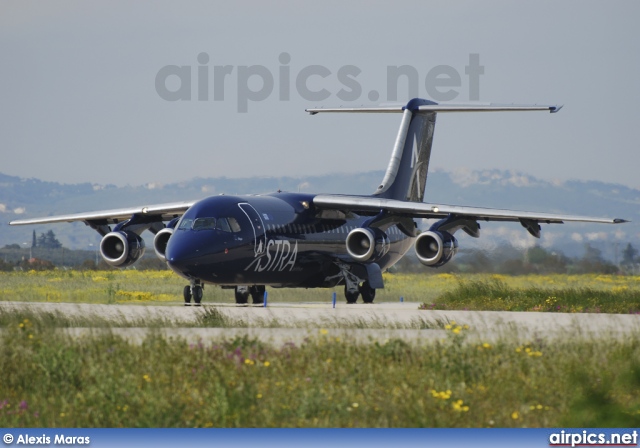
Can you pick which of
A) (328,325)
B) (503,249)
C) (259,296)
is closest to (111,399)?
(328,325)

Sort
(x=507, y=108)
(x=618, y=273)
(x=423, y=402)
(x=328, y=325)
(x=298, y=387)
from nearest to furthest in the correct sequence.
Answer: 1. (x=423, y=402)
2. (x=298, y=387)
3. (x=328, y=325)
4. (x=507, y=108)
5. (x=618, y=273)

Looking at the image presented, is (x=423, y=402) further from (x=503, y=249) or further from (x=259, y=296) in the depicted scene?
(x=503, y=249)

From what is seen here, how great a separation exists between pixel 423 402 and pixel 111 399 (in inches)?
129

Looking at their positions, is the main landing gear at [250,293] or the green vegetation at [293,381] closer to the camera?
the green vegetation at [293,381]

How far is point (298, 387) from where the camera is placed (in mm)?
12961

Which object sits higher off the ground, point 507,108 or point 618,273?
point 507,108

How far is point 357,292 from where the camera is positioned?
114 feet

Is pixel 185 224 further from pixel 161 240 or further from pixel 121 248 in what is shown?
pixel 121 248

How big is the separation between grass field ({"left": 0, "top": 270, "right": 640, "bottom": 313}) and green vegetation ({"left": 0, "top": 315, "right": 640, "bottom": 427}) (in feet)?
37.0

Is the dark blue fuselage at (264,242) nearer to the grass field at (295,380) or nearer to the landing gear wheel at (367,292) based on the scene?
the landing gear wheel at (367,292)

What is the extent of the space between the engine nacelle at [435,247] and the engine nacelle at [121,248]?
7.81 metres

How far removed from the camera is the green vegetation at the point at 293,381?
11.8 meters

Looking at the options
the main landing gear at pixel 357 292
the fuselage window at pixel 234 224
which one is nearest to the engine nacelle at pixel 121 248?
the fuselage window at pixel 234 224

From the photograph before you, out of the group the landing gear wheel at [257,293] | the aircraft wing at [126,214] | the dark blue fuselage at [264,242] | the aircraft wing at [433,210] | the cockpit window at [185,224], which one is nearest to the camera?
the dark blue fuselage at [264,242]
